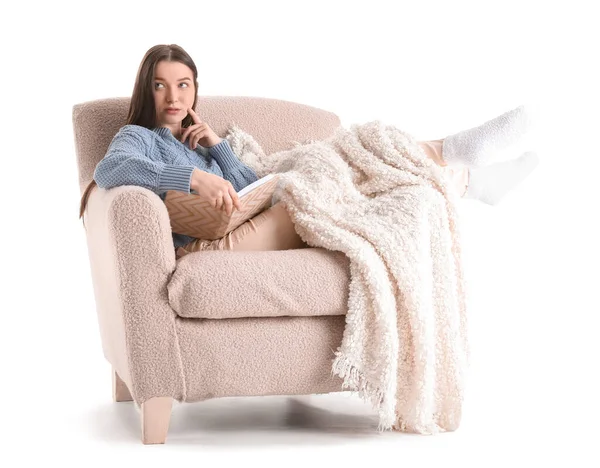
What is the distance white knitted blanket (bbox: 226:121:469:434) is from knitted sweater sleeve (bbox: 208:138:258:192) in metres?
0.28

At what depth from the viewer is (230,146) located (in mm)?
2896

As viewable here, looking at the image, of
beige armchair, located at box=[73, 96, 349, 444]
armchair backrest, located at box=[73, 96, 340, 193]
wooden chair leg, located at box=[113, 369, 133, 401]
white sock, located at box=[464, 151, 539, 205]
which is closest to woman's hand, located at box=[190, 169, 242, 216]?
beige armchair, located at box=[73, 96, 349, 444]

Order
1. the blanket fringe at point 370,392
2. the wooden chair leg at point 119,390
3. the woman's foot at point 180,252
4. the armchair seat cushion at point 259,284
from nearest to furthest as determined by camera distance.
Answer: the armchair seat cushion at point 259,284, the blanket fringe at point 370,392, the woman's foot at point 180,252, the wooden chair leg at point 119,390

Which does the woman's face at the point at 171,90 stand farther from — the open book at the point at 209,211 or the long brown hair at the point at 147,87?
the open book at the point at 209,211

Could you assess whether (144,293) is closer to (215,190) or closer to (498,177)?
(215,190)

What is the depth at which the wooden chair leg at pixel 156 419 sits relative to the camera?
2207 millimetres

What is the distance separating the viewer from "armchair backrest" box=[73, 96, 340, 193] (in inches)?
110

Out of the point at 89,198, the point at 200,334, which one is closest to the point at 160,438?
the point at 200,334

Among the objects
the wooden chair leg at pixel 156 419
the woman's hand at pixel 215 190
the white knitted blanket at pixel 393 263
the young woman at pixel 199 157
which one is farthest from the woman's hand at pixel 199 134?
the wooden chair leg at pixel 156 419

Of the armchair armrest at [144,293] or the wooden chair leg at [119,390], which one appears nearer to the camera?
the armchair armrest at [144,293]

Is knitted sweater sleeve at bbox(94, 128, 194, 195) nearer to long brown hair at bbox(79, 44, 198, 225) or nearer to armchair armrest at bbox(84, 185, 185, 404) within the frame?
armchair armrest at bbox(84, 185, 185, 404)

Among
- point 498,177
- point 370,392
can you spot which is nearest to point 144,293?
point 370,392

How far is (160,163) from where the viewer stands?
7.77 ft

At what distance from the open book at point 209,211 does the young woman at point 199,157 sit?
0.10 feet
